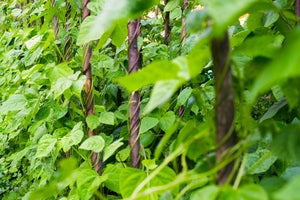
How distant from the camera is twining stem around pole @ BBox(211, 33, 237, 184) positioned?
1.05ft

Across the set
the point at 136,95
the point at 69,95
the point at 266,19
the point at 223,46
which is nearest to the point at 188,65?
the point at 223,46

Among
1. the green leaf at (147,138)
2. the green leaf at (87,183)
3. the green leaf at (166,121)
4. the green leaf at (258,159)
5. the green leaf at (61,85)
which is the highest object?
the green leaf at (61,85)

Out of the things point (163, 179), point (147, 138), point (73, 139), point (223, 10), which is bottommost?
point (147, 138)

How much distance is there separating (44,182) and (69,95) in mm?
324

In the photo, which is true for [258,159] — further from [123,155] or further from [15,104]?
[15,104]

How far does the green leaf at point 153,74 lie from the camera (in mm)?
300

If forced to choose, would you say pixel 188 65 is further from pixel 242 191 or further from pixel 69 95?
pixel 69 95

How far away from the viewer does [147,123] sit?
3.51ft

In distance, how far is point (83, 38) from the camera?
0.87 metres

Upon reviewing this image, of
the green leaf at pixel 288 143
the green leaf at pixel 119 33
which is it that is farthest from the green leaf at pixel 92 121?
the green leaf at pixel 288 143

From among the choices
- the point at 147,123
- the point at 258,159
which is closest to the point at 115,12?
the point at 258,159

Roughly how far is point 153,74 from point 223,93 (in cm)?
6

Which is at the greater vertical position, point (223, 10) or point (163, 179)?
point (223, 10)

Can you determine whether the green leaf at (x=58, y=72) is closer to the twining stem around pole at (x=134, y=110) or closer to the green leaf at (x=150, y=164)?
the twining stem around pole at (x=134, y=110)
